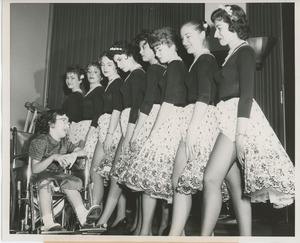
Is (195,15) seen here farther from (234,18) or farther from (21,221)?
(21,221)

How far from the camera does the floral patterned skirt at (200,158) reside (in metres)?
1.85

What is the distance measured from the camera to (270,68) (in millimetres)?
2107

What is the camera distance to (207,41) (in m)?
2.00

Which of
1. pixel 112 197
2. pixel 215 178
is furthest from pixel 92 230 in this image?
pixel 215 178

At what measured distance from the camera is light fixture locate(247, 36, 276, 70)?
202 cm

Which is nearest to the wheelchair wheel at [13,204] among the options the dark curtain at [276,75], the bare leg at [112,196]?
the bare leg at [112,196]

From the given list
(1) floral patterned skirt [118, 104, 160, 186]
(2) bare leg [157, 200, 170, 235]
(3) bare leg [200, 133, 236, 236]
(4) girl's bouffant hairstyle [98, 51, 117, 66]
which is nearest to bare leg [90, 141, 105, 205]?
(1) floral patterned skirt [118, 104, 160, 186]

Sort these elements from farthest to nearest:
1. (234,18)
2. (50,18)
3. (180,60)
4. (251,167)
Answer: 1. (50,18)
2. (180,60)
3. (234,18)
4. (251,167)

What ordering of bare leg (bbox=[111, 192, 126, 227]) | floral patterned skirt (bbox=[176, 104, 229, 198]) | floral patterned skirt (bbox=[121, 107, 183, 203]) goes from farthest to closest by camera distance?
1. bare leg (bbox=[111, 192, 126, 227])
2. floral patterned skirt (bbox=[121, 107, 183, 203])
3. floral patterned skirt (bbox=[176, 104, 229, 198])

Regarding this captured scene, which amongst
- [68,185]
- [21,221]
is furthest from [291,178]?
[21,221]

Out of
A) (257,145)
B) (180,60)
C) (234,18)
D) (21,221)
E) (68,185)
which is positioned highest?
(234,18)

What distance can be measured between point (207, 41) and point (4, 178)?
1119 millimetres

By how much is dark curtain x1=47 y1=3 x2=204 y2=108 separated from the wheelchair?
14.3 inches

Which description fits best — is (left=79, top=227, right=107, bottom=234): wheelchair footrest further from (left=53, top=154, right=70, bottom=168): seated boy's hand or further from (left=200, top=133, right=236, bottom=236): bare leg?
(left=200, top=133, right=236, bottom=236): bare leg
